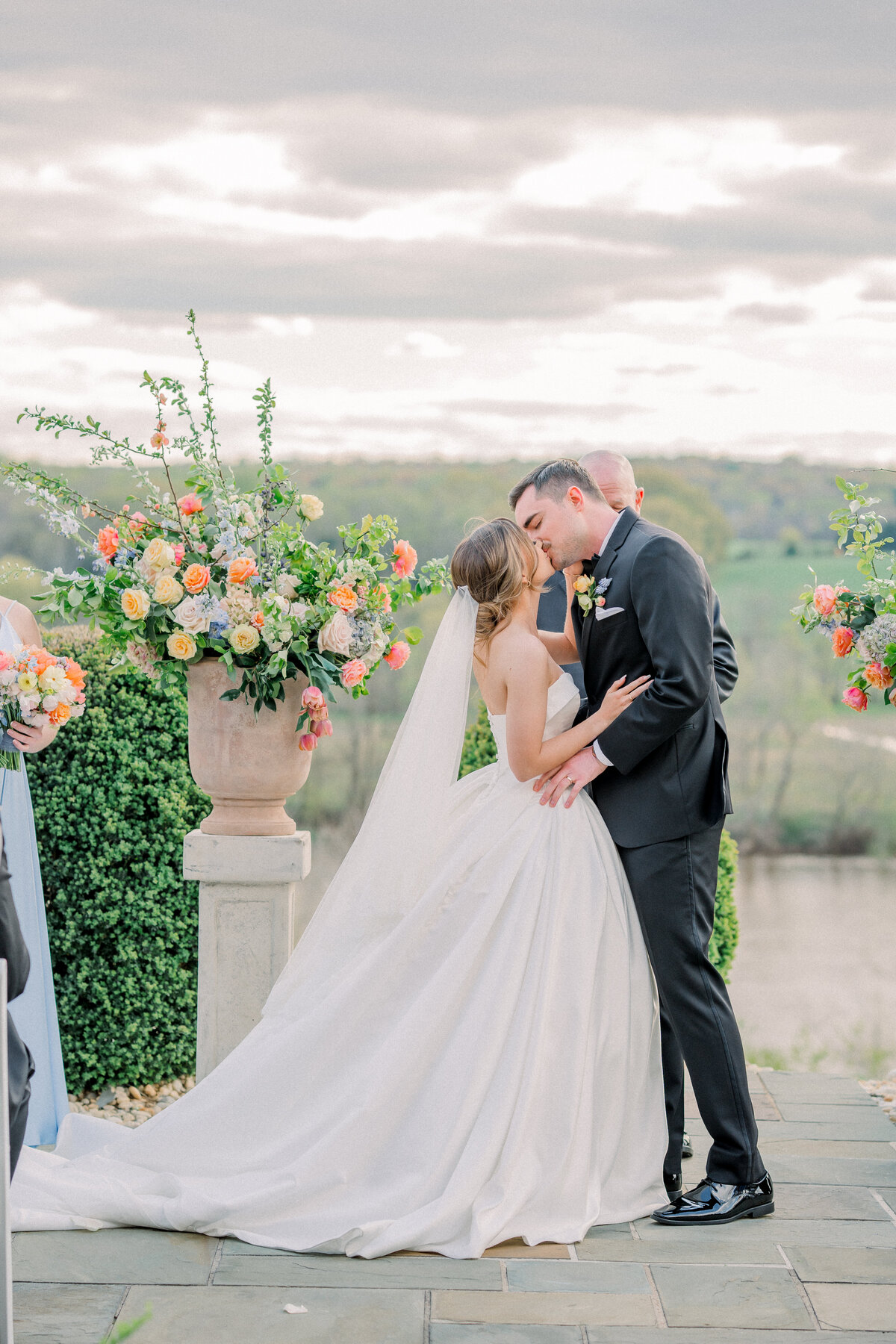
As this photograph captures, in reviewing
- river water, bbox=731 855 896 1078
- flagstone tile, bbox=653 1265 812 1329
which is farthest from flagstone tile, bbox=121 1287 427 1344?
river water, bbox=731 855 896 1078

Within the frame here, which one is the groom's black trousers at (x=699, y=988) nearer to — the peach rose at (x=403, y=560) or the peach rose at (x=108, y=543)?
the peach rose at (x=403, y=560)

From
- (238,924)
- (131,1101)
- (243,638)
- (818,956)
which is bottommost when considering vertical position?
(818,956)

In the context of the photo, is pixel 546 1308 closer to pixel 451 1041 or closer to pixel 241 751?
pixel 451 1041

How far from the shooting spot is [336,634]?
327cm

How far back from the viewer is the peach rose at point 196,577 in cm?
320

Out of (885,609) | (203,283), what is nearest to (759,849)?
(203,283)

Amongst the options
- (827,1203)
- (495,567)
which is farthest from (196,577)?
Answer: (827,1203)

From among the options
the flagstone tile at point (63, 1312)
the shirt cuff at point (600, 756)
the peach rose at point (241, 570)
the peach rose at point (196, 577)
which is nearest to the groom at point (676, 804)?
the shirt cuff at point (600, 756)

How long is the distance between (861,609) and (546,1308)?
6.86 feet

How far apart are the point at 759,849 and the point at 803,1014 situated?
183cm

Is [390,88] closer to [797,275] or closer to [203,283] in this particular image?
[203,283]

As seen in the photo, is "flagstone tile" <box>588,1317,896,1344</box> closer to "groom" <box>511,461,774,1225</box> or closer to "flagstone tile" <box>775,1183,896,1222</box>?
"groom" <box>511,461,774,1225</box>

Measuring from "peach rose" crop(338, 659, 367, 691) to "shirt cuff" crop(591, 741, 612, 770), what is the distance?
2.28ft

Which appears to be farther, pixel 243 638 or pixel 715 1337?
pixel 243 638
